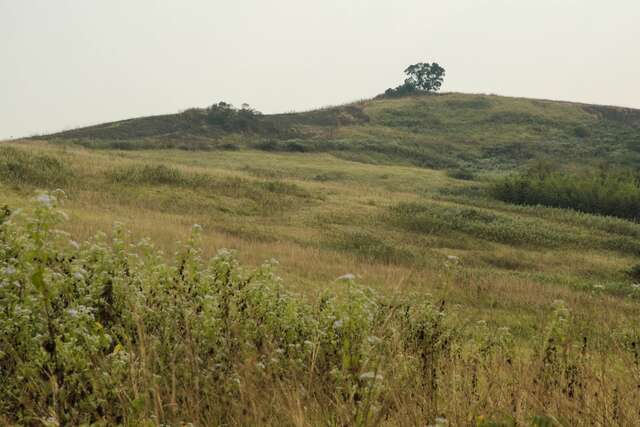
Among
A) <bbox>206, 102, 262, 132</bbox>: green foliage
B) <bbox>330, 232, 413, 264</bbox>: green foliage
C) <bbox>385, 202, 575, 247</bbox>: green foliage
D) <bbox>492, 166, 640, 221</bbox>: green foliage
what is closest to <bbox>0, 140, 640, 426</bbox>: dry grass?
<bbox>330, 232, 413, 264</bbox>: green foliage

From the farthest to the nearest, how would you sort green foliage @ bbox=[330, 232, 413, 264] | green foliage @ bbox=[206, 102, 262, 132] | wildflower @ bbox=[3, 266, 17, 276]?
green foliage @ bbox=[206, 102, 262, 132] → green foliage @ bbox=[330, 232, 413, 264] → wildflower @ bbox=[3, 266, 17, 276]

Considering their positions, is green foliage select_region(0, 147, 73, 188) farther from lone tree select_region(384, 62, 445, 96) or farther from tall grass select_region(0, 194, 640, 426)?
lone tree select_region(384, 62, 445, 96)

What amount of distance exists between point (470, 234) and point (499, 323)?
1440 cm

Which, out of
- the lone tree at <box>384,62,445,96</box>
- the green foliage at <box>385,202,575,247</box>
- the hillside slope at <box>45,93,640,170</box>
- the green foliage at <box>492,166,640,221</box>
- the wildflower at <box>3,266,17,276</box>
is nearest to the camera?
the wildflower at <box>3,266,17,276</box>

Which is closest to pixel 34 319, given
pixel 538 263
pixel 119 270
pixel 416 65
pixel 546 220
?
pixel 119 270

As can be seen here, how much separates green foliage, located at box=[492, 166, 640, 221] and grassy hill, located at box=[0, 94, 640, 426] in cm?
254

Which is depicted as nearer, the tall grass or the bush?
the tall grass

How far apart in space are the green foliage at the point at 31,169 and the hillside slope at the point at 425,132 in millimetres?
18605

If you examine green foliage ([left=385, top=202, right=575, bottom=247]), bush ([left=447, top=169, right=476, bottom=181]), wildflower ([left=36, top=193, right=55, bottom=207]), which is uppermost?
wildflower ([left=36, top=193, right=55, bottom=207])

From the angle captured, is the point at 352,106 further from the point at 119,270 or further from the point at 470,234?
the point at 119,270

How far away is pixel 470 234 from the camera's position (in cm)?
2702

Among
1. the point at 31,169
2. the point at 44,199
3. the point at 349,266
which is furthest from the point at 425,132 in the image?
the point at 44,199

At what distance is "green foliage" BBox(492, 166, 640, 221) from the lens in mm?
36250

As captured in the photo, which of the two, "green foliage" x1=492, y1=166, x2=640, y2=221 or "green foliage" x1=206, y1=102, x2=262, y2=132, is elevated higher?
"green foliage" x1=206, y1=102, x2=262, y2=132
